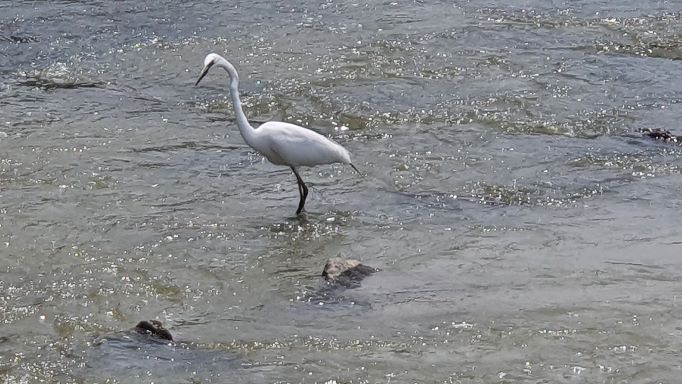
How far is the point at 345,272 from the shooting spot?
243 inches

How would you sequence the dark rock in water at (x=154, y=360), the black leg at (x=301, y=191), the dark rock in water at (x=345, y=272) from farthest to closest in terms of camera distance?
1. the black leg at (x=301, y=191)
2. the dark rock in water at (x=345, y=272)
3. the dark rock in water at (x=154, y=360)

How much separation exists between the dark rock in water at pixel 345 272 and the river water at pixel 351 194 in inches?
2.8

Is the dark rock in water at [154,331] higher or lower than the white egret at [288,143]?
lower

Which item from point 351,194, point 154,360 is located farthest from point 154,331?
point 351,194

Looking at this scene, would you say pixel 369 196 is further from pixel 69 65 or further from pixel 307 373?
pixel 69 65

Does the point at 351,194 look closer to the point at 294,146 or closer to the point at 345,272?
the point at 294,146

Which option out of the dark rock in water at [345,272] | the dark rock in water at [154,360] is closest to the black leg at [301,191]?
the dark rock in water at [345,272]

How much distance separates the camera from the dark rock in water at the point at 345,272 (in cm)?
614

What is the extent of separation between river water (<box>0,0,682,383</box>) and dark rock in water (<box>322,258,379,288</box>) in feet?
0.23

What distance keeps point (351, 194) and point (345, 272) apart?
1582 millimetres

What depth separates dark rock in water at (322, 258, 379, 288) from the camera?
6135 millimetres

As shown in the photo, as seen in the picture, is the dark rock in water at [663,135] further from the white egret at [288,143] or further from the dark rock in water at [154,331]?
the dark rock in water at [154,331]

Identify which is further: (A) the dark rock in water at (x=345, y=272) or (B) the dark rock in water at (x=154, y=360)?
(A) the dark rock in water at (x=345, y=272)

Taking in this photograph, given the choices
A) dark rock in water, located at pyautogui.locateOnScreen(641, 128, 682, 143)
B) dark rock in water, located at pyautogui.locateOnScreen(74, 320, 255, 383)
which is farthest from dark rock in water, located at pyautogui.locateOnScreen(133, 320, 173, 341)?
dark rock in water, located at pyautogui.locateOnScreen(641, 128, 682, 143)
